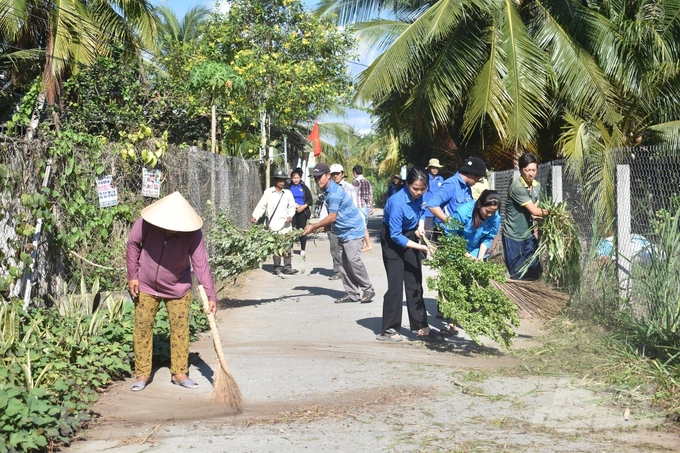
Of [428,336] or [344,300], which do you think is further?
[344,300]

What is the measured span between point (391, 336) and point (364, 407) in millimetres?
2426

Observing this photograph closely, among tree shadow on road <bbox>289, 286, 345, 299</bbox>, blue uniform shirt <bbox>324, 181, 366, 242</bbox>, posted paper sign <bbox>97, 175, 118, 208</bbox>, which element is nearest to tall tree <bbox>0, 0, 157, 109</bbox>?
posted paper sign <bbox>97, 175, 118, 208</bbox>

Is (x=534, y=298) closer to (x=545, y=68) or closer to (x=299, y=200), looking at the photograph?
(x=299, y=200)

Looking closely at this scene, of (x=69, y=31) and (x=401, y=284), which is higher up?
(x=69, y=31)

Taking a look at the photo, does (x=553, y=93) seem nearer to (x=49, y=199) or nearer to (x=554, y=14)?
(x=554, y=14)

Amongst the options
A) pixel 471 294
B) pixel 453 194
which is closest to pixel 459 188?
pixel 453 194

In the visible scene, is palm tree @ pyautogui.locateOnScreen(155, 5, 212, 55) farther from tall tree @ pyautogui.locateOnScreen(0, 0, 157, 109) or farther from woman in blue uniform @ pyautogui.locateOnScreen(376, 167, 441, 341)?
woman in blue uniform @ pyautogui.locateOnScreen(376, 167, 441, 341)

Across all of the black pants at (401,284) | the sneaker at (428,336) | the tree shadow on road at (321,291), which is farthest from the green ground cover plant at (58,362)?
the tree shadow on road at (321,291)

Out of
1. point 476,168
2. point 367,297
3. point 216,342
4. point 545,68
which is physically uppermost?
point 545,68

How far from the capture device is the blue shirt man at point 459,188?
29.4 ft

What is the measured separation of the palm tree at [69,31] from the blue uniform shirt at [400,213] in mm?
8338

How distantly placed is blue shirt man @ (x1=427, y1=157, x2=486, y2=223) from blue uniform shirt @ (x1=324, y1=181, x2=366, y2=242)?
1.49 metres

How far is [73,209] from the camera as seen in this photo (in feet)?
26.7

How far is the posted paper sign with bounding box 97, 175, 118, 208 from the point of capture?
877cm
